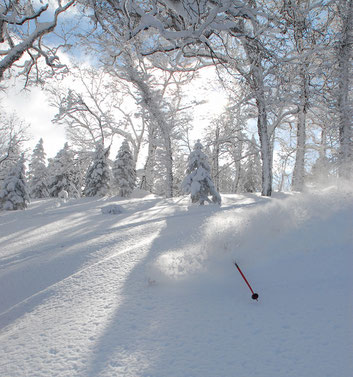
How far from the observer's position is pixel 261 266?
3010 millimetres

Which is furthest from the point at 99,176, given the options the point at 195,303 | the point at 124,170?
the point at 195,303

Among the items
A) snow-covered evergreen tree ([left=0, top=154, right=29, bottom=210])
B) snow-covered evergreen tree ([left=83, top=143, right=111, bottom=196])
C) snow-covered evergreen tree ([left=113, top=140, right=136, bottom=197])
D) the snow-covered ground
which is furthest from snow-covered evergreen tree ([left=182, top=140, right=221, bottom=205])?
snow-covered evergreen tree ([left=83, top=143, right=111, bottom=196])

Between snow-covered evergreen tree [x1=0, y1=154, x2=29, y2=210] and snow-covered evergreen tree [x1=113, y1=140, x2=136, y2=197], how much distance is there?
261 inches

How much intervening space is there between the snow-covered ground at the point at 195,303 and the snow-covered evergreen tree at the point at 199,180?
537 centimetres

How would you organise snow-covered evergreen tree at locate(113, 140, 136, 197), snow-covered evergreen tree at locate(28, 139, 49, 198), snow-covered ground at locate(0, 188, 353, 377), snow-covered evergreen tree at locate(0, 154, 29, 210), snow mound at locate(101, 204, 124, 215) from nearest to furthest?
snow-covered ground at locate(0, 188, 353, 377) < snow mound at locate(101, 204, 124, 215) < snow-covered evergreen tree at locate(0, 154, 29, 210) < snow-covered evergreen tree at locate(113, 140, 136, 197) < snow-covered evergreen tree at locate(28, 139, 49, 198)

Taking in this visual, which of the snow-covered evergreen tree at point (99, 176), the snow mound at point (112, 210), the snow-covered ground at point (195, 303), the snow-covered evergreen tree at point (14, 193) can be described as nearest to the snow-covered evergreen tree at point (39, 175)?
the snow-covered evergreen tree at point (99, 176)

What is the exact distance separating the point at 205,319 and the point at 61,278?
2.14 m

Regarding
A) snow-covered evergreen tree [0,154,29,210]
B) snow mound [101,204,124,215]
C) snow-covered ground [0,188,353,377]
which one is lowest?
snow-covered ground [0,188,353,377]

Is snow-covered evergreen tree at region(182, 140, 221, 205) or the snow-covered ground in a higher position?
snow-covered evergreen tree at region(182, 140, 221, 205)

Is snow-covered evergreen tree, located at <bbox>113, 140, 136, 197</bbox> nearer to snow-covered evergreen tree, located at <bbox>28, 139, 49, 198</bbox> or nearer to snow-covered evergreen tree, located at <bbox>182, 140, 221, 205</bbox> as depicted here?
snow-covered evergreen tree, located at <bbox>182, 140, 221, 205</bbox>

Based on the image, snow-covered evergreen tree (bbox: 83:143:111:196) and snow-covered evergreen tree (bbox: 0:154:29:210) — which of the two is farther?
snow-covered evergreen tree (bbox: 83:143:111:196)

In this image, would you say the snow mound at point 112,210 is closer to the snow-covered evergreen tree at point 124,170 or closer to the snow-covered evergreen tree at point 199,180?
the snow-covered evergreen tree at point 199,180

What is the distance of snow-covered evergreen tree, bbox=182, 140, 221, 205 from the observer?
9.94 metres

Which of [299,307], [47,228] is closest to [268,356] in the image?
[299,307]
